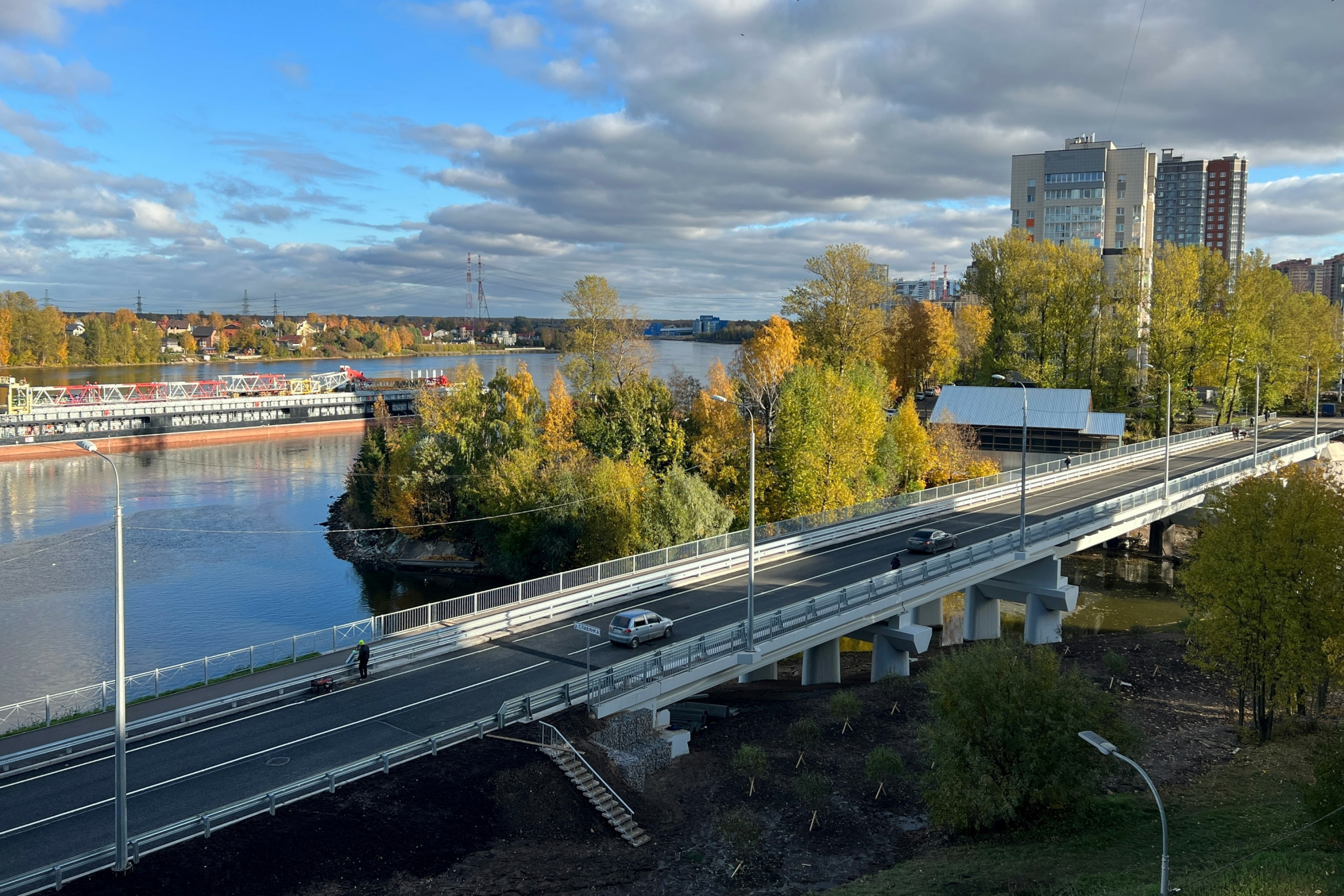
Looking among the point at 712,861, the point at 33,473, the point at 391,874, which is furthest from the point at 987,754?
the point at 33,473

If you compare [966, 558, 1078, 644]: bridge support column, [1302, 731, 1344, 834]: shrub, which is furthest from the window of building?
[1302, 731, 1344, 834]: shrub

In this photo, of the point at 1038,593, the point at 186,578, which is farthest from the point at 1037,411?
the point at 186,578

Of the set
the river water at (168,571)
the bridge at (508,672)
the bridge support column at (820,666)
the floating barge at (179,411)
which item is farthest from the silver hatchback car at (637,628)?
the floating barge at (179,411)

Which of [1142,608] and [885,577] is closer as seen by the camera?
[885,577]

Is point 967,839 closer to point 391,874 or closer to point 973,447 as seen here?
point 391,874

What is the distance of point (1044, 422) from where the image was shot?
222 feet

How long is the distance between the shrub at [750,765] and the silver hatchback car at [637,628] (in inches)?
178

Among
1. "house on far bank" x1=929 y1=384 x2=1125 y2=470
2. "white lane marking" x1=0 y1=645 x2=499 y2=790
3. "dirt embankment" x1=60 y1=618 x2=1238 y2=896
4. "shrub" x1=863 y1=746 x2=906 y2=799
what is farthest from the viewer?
"house on far bank" x1=929 y1=384 x2=1125 y2=470

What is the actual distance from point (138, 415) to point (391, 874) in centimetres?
10756

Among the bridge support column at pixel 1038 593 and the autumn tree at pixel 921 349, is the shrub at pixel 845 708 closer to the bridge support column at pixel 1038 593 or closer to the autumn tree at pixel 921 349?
the bridge support column at pixel 1038 593

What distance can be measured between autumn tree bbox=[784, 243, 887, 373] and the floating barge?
33702 millimetres

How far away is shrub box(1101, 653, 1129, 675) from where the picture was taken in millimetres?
33625

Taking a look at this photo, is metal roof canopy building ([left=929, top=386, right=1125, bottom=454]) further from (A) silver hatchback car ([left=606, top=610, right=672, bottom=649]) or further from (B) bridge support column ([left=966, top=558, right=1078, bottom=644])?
(A) silver hatchback car ([left=606, top=610, right=672, bottom=649])

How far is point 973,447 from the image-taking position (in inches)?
2552
